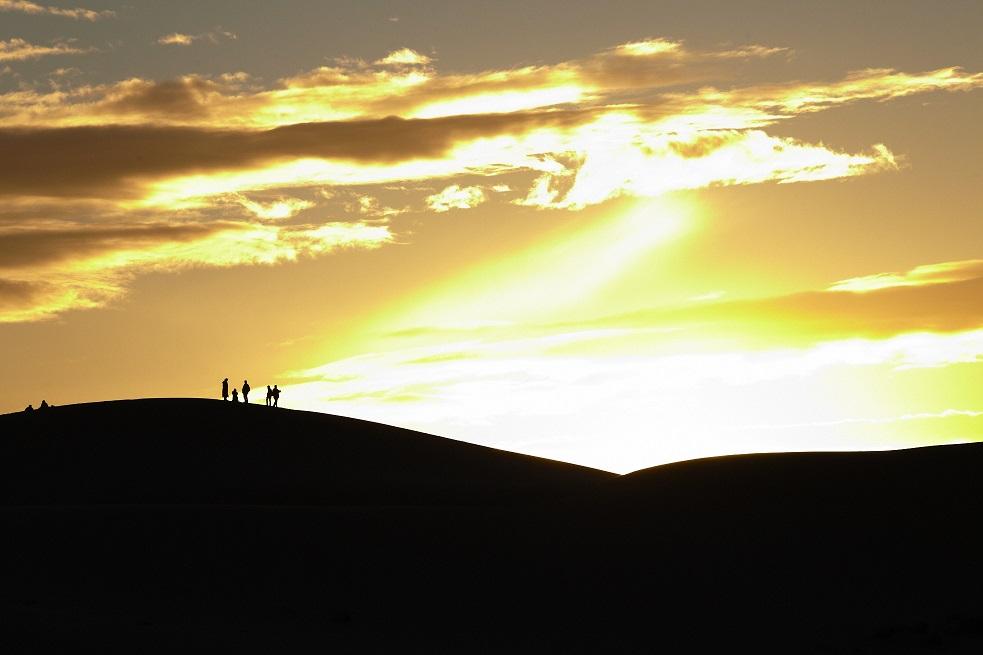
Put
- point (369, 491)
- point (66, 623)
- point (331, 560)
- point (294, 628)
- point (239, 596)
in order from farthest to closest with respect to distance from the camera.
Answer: point (369, 491) < point (331, 560) < point (239, 596) < point (294, 628) < point (66, 623)

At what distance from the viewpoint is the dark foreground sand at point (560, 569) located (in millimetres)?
21594

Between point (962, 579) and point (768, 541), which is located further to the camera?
point (768, 541)

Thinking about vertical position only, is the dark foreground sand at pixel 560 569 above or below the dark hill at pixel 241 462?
below

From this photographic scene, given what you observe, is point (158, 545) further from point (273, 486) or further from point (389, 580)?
point (273, 486)

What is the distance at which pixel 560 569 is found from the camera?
25.4 meters

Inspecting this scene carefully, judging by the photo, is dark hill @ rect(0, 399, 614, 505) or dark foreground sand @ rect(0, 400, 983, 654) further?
dark hill @ rect(0, 399, 614, 505)

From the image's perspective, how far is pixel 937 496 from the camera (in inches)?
1051

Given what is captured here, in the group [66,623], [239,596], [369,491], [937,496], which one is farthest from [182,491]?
[937,496]

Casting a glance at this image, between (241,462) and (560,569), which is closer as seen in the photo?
(560,569)

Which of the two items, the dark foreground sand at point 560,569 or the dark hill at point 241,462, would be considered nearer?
the dark foreground sand at point 560,569

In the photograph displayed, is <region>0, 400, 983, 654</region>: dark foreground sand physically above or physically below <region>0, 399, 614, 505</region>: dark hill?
below

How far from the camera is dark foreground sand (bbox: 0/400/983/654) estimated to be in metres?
21.6

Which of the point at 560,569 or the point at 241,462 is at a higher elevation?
the point at 241,462

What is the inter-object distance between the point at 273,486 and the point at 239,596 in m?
15.1
